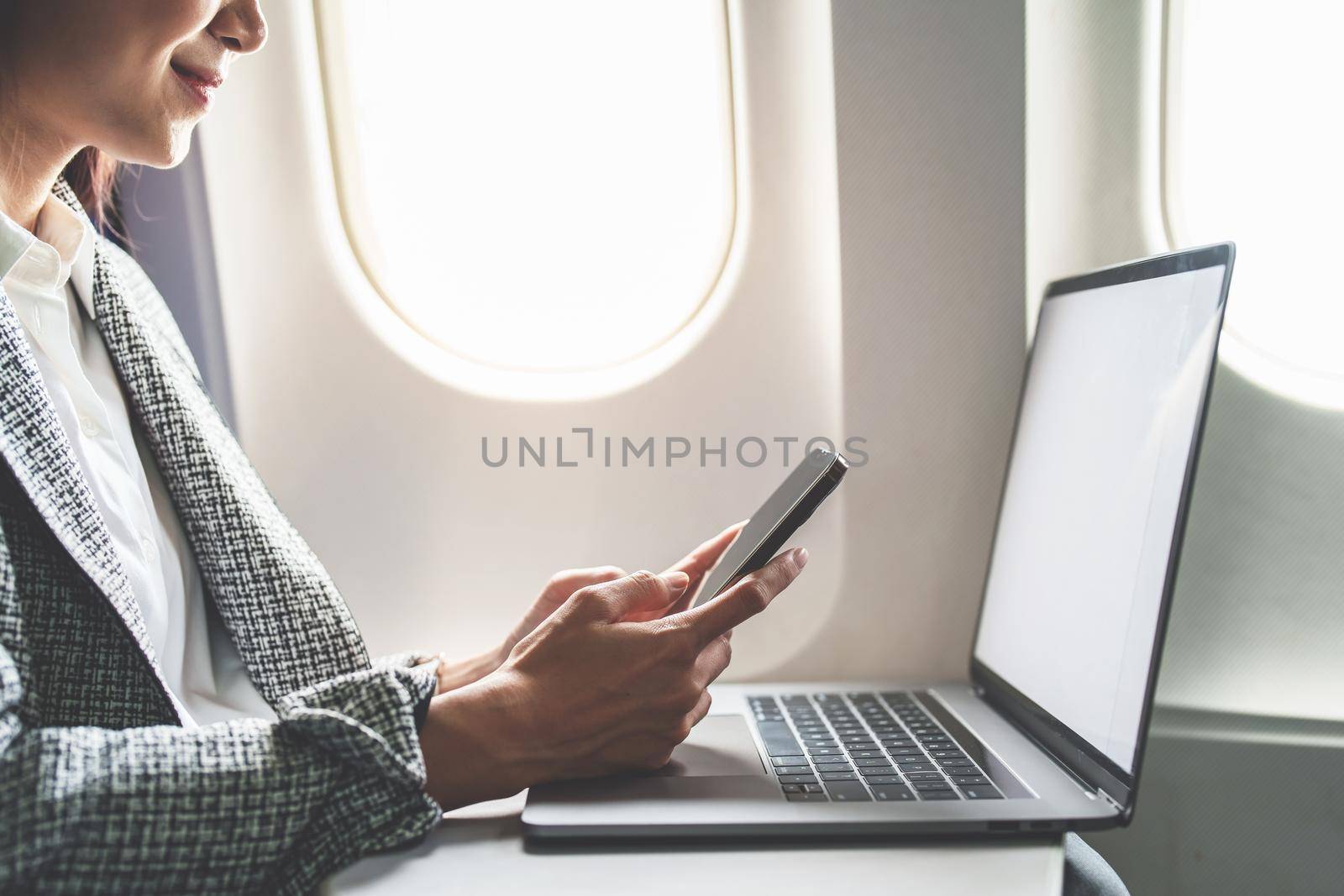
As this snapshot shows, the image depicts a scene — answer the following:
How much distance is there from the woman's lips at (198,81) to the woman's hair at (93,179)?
234 mm

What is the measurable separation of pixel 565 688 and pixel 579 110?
2.24ft

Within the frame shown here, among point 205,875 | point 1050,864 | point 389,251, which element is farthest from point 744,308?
point 205,875

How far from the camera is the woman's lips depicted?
0.84 metres

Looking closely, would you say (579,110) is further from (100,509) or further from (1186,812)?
(1186,812)

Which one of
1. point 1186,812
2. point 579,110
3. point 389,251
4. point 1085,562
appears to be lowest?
point 1186,812

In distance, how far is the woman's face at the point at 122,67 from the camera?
29.6 inches

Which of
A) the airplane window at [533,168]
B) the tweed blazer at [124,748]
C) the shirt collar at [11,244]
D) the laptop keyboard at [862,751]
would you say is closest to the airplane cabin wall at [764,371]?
the airplane window at [533,168]

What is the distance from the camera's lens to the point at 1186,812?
1014 mm

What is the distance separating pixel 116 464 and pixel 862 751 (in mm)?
692

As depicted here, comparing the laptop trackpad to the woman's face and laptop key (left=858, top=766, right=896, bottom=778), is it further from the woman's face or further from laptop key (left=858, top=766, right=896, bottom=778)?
A: the woman's face

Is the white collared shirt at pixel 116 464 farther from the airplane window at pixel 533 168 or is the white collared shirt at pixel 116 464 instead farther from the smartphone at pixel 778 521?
the smartphone at pixel 778 521

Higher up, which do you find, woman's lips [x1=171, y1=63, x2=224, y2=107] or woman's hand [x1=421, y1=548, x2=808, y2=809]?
woman's lips [x1=171, y1=63, x2=224, y2=107]

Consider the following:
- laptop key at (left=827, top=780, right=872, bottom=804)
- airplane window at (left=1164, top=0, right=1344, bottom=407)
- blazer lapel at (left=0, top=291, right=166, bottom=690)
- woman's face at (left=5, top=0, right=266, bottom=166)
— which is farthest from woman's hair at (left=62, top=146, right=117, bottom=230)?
airplane window at (left=1164, top=0, right=1344, bottom=407)

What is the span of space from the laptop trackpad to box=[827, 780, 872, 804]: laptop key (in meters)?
0.06
